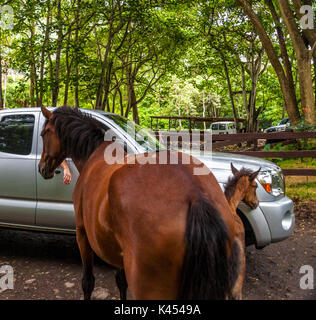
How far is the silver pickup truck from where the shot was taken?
364cm

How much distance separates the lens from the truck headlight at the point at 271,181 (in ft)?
12.4

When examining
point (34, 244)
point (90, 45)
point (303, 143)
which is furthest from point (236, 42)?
point (34, 244)

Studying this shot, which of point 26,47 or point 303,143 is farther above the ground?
point 26,47

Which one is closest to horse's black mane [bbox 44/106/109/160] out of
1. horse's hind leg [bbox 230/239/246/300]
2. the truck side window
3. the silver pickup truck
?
the silver pickup truck

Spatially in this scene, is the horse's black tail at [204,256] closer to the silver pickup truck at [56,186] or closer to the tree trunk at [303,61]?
the silver pickup truck at [56,186]

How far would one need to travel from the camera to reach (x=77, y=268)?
14.0 feet

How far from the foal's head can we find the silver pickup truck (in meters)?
0.29

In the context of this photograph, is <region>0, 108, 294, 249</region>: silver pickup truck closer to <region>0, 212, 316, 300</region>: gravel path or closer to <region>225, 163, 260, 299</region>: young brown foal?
<region>225, 163, 260, 299</region>: young brown foal

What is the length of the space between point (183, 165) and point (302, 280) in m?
2.84

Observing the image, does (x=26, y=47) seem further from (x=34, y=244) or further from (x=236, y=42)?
(x=236, y=42)

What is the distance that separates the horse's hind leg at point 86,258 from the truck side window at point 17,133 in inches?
80.6

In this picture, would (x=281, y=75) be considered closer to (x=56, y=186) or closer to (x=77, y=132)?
(x=56, y=186)

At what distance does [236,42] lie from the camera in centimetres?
1702
